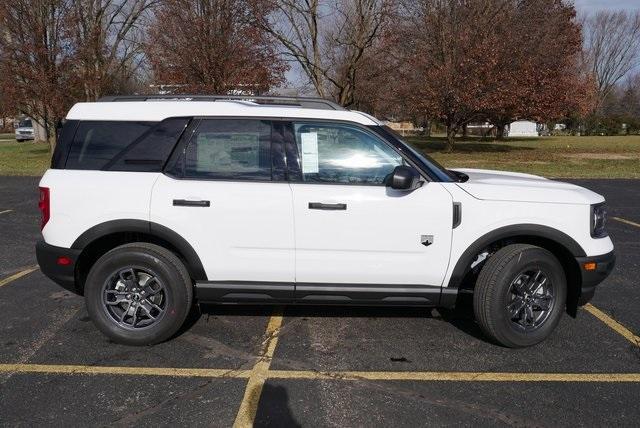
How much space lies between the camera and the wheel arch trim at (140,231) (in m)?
3.81

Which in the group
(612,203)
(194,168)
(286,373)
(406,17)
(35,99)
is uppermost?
(406,17)

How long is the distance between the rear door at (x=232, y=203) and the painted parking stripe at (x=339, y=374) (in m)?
0.66

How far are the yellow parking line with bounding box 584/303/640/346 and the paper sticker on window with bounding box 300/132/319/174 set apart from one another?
2.89 meters

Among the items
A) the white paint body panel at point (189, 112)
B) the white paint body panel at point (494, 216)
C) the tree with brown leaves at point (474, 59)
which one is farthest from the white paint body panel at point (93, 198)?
the tree with brown leaves at point (474, 59)

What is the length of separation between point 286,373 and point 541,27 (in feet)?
89.1

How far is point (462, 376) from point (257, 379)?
4.64 feet

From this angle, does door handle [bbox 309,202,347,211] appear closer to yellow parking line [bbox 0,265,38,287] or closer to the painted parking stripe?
the painted parking stripe

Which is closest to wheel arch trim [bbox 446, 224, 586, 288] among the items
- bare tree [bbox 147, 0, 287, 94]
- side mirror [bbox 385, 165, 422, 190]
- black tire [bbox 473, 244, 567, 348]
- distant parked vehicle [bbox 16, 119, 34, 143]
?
black tire [bbox 473, 244, 567, 348]

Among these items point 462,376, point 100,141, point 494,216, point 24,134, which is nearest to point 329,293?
point 462,376

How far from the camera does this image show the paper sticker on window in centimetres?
387

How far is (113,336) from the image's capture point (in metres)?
3.96

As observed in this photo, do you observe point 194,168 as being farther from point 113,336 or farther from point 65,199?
point 113,336

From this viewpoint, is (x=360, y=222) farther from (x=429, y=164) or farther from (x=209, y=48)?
(x=209, y=48)

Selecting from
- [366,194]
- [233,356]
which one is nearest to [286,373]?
[233,356]
